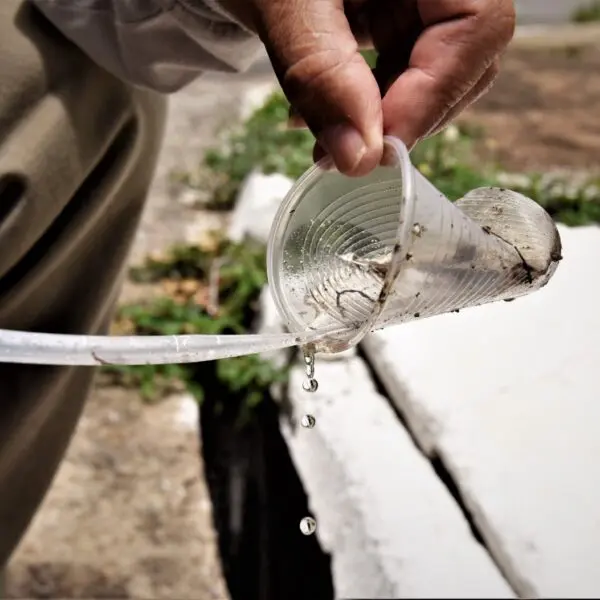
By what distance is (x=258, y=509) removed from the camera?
5.94ft

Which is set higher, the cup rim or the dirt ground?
the cup rim

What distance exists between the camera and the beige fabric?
1060 mm

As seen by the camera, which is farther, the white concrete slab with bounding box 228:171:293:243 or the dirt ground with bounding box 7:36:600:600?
the white concrete slab with bounding box 228:171:293:243

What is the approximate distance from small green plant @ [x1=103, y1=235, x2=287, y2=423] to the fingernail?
1136 mm

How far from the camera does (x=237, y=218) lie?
2.64 meters

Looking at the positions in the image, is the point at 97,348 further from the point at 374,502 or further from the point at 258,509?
the point at 258,509

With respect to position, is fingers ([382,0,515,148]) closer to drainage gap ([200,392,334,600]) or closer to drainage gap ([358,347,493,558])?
drainage gap ([358,347,493,558])

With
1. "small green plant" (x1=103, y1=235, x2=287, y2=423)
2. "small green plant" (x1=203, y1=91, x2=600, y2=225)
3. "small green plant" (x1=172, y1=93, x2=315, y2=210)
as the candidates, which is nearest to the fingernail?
"small green plant" (x1=103, y1=235, x2=287, y2=423)

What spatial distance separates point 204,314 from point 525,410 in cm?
113

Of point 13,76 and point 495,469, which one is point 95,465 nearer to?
point 495,469

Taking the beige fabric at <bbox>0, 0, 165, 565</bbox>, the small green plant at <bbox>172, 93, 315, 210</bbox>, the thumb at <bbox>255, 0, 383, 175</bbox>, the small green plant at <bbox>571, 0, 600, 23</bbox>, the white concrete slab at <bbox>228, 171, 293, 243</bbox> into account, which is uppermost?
the thumb at <bbox>255, 0, 383, 175</bbox>

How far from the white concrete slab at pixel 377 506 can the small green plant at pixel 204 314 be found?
294 millimetres

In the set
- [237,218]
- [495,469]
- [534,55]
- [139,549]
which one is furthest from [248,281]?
[534,55]

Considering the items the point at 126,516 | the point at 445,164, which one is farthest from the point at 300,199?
the point at 445,164
